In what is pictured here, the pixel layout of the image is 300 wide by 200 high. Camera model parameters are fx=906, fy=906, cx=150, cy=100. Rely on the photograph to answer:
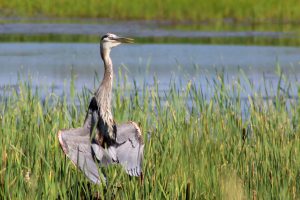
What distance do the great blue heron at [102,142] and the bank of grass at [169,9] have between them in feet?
70.5

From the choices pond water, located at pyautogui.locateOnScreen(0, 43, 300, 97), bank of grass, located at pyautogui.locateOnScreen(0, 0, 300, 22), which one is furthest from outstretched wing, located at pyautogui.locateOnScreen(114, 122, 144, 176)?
bank of grass, located at pyautogui.locateOnScreen(0, 0, 300, 22)

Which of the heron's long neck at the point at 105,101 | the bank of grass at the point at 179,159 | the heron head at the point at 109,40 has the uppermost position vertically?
the heron head at the point at 109,40

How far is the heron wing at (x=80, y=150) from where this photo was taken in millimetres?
5375

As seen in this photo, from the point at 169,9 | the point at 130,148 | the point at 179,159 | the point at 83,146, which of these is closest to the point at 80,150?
the point at 83,146

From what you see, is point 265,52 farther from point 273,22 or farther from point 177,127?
point 177,127

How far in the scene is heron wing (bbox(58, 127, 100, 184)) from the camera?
5375 millimetres

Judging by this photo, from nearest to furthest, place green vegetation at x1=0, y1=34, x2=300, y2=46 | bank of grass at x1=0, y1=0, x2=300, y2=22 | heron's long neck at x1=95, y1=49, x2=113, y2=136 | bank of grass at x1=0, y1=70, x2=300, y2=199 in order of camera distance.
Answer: bank of grass at x1=0, y1=70, x2=300, y2=199, heron's long neck at x1=95, y1=49, x2=113, y2=136, green vegetation at x1=0, y1=34, x2=300, y2=46, bank of grass at x1=0, y1=0, x2=300, y2=22

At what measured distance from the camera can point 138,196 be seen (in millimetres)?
5305

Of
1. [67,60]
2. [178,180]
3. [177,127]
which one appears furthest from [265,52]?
[178,180]

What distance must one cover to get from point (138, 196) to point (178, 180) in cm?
36

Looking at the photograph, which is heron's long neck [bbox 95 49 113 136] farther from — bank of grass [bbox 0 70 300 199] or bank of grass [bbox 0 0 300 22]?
bank of grass [bbox 0 0 300 22]

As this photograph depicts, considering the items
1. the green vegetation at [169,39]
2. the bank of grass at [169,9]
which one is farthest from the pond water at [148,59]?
the bank of grass at [169,9]

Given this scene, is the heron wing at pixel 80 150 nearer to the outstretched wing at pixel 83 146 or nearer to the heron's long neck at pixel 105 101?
the outstretched wing at pixel 83 146

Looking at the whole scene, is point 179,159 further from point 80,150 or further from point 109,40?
point 109,40
